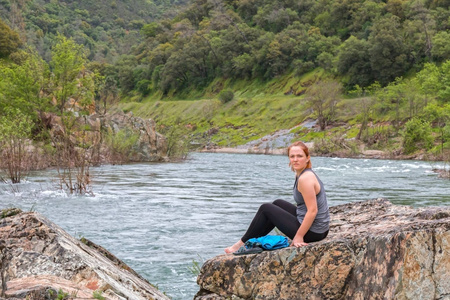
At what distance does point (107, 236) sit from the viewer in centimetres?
1387

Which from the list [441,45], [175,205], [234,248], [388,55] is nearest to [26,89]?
[175,205]

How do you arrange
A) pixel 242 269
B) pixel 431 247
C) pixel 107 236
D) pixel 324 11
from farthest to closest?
pixel 324 11
pixel 107 236
pixel 242 269
pixel 431 247

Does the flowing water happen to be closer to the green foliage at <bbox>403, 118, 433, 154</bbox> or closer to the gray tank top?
the gray tank top

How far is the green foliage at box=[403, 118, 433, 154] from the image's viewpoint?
56375mm

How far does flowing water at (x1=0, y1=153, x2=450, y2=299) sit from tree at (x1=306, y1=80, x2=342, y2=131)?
48.6 m

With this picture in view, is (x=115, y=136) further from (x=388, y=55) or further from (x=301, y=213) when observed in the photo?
(x=388, y=55)

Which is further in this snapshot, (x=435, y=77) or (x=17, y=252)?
(x=435, y=77)

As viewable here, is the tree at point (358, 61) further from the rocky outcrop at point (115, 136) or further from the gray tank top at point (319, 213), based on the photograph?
the gray tank top at point (319, 213)

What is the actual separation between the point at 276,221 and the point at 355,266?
4.66ft

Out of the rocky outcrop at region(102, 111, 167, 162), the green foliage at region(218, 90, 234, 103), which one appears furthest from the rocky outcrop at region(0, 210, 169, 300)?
the green foliage at region(218, 90, 234, 103)

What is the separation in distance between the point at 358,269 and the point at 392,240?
2.07ft

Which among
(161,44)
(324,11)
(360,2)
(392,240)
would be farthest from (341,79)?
(392,240)

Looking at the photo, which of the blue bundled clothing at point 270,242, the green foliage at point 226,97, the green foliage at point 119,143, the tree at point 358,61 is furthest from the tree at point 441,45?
the blue bundled clothing at point 270,242

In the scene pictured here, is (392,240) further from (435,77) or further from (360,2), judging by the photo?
(360,2)
